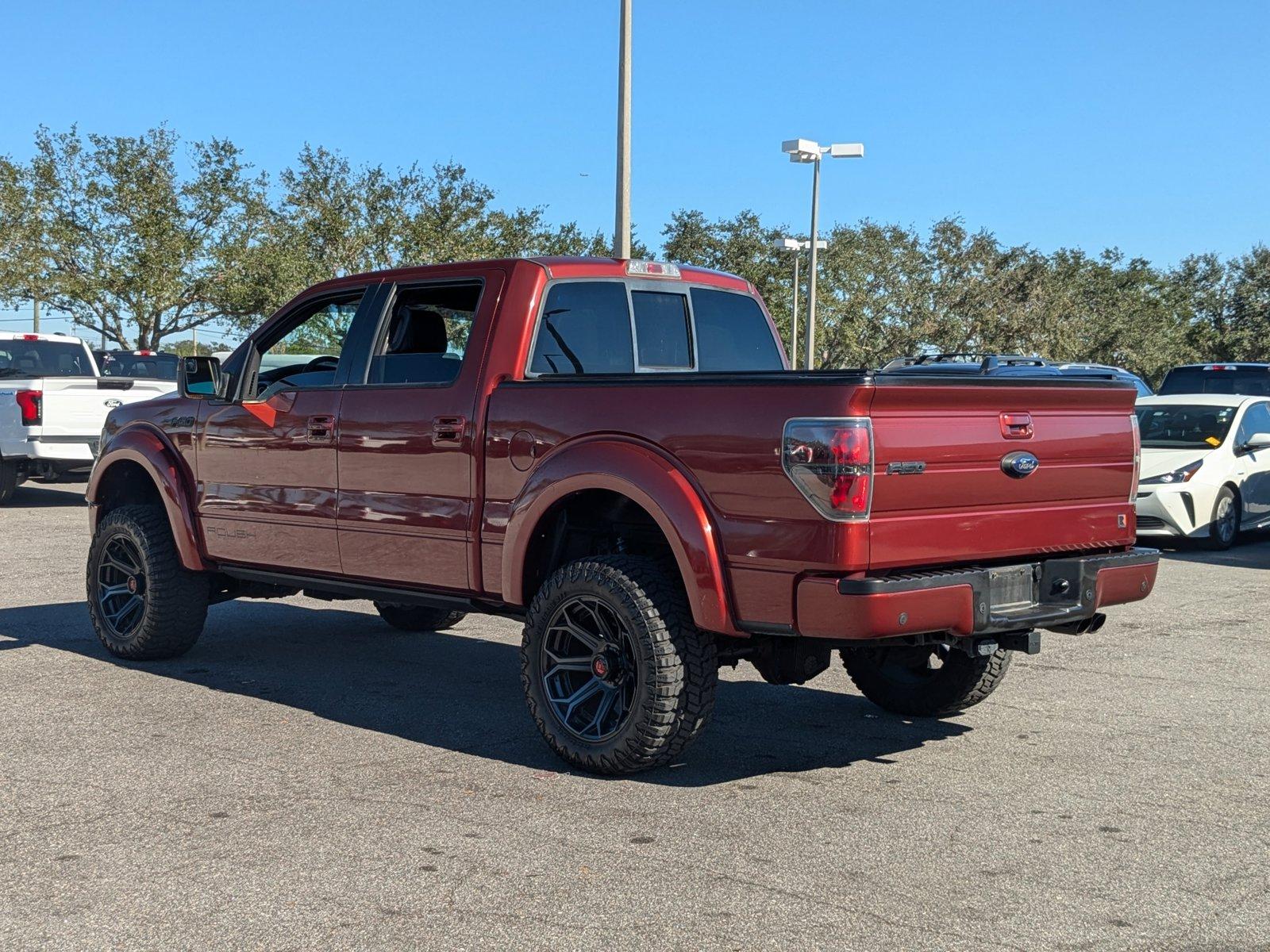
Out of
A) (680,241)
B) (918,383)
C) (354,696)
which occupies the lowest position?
(354,696)

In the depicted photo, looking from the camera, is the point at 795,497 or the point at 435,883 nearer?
the point at 435,883

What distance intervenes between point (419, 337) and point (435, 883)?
9.75ft

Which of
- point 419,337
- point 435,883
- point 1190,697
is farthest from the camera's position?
point 1190,697

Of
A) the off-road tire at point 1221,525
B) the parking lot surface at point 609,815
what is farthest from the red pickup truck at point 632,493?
the off-road tire at point 1221,525

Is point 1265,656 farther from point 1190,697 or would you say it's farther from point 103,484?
point 103,484

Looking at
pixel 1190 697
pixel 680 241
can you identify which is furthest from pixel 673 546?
pixel 680 241

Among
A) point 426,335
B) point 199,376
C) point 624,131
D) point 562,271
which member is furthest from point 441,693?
point 624,131

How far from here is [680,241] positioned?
55.6 metres

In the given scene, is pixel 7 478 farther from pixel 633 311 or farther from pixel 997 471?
pixel 997 471

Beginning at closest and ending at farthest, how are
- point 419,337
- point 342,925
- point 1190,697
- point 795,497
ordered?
point 342,925, point 795,497, point 419,337, point 1190,697

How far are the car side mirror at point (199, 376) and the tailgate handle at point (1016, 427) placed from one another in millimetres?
3969

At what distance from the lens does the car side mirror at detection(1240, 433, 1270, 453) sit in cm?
1464

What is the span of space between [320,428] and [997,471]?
124 inches

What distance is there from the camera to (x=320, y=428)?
6.65 metres
